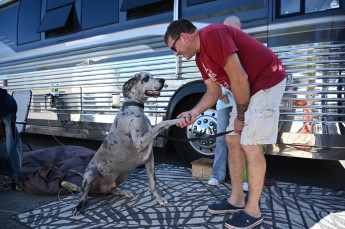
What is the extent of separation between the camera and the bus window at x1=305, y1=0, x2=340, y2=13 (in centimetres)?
330

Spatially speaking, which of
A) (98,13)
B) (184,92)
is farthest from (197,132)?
(98,13)

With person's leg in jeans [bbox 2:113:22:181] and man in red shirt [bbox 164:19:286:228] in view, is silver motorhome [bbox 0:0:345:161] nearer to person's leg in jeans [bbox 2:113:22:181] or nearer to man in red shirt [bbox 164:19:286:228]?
man in red shirt [bbox 164:19:286:228]

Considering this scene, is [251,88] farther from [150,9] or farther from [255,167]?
[150,9]

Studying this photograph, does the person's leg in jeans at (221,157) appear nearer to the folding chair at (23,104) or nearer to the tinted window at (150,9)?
the tinted window at (150,9)

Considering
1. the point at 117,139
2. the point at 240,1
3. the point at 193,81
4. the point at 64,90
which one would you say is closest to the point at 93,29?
the point at 64,90

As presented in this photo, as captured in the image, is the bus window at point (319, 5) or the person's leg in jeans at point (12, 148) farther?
the person's leg in jeans at point (12, 148)

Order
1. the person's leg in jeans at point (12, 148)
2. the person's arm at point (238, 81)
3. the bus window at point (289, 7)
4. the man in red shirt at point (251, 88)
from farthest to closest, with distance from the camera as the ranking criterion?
the person's leg in jeans at point (12, 148)
the bus window at point (289, 7)
the man in red shirt at point (251, 88)
the person's arm at point (238, 81)

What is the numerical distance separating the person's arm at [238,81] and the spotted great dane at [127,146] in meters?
0.94

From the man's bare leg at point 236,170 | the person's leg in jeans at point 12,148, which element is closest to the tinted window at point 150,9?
the person's leg in jeans at point 12,148

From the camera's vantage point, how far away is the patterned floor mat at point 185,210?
2658mm

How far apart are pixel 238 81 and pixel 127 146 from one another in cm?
128

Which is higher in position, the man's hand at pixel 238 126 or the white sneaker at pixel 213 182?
the man's hand at pixel 238 126

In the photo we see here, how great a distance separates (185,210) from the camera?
294cm

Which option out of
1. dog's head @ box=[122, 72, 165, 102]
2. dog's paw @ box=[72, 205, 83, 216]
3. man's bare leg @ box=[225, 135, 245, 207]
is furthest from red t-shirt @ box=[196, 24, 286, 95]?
dog's paw @ box=[72, 205, 83, 216]
